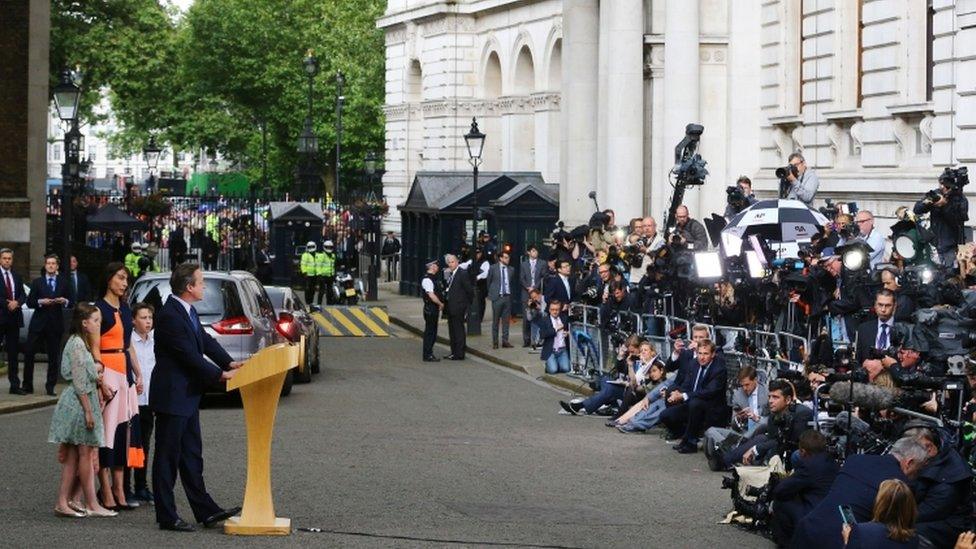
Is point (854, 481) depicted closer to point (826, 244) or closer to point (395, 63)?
point (826, 244)

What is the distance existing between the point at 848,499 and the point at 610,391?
12.2 metres

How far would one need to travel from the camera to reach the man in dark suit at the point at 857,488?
43.1 feet

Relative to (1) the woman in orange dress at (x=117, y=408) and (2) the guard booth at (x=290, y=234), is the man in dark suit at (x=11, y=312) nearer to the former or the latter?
(1) the woman in orange dress at (x=117, y=408)

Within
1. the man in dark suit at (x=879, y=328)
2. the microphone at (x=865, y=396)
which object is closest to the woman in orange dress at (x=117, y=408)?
the microphone at (x=865, y=396)

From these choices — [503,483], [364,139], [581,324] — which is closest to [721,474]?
[503,483]

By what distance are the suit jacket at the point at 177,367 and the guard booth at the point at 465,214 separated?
97.5 ft

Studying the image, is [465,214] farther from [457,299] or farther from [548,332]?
[548,332]

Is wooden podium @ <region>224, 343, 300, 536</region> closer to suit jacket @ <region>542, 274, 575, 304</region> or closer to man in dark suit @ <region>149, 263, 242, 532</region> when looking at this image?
man in dark suit @ <region>149, 263, 242, 532</region>

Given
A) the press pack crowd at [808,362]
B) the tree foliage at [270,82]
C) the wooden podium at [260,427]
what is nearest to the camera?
the press pack crowd at [808,362]

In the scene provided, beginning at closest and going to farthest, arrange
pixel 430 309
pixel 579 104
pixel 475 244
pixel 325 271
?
pixel 430 309
pixel 475 244
pixel 579 104
pixel 325 271

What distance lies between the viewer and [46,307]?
2702 cm

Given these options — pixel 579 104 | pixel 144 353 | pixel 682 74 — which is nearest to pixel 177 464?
pixel 144 353

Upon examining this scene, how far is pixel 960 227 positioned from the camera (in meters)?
21.9

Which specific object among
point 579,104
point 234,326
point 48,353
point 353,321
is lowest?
point 353,321
